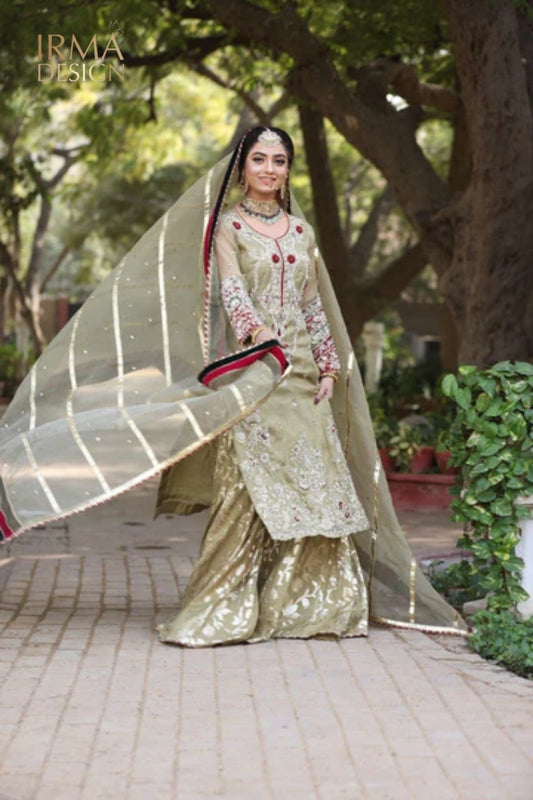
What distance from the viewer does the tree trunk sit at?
8.70 meters

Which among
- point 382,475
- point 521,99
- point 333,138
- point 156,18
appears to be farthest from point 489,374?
point 333,138

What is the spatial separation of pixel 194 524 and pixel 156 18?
463 cm

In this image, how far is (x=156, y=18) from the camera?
37.7ft

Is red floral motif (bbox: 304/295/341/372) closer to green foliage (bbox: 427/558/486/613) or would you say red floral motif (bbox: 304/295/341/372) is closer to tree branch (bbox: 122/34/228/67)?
green foliage (bbox: 427/558/486/613)

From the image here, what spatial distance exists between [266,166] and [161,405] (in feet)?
3.60

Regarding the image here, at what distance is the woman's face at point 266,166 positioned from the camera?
5.52m

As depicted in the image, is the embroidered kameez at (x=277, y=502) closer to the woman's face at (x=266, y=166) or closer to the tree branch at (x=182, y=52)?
the woman's face at (x=266, y=166)

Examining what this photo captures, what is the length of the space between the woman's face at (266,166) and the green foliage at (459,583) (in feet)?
6.46

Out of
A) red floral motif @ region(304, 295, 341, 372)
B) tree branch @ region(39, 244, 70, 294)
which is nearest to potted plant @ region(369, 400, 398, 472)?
red floral motif @ region(304, 295, 341, 372)

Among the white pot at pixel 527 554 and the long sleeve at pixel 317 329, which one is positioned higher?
the long sleeve at pixel 317 329

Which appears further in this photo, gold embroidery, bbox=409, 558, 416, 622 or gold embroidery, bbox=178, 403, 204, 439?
gold embroidery, bbox=409, 558, 416, 622

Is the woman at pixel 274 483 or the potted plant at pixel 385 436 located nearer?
the woman at pixel 274 483
